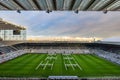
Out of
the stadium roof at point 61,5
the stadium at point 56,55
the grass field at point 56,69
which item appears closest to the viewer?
the stadium roof at point 61,5

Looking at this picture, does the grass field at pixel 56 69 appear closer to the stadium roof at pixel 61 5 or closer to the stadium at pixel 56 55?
the stadium at pixel 56 55

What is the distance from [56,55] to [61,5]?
52.6 m

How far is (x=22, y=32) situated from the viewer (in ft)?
318

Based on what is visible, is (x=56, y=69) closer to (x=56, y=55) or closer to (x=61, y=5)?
(x=61, y=5)

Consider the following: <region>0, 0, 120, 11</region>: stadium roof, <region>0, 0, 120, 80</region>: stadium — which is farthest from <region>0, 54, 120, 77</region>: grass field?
<region>0, 0, 120, 11</region>: stadium roof

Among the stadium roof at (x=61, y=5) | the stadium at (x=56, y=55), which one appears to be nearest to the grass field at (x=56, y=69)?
the stadium at (x=56, y=55)

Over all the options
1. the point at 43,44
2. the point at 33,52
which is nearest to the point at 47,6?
the point at 33,52

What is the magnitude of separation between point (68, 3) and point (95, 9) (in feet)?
10.4

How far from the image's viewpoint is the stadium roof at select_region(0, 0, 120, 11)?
64.6 feet

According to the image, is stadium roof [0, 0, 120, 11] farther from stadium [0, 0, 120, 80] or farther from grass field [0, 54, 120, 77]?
grass field [0, 54, 120, 77]

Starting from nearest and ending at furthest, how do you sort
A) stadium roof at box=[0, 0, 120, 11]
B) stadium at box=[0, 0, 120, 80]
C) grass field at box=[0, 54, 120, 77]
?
stadium roof at box=[0, 0, 120, 11], stadium at box=[0, 0, 120, 80], grass field at box=[0, 54, 120, 77]

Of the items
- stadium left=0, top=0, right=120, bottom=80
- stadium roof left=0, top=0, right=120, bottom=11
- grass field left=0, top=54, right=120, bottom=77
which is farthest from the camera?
grass field left=0, top=54, right=120, bottom=77

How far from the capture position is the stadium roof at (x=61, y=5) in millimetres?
19688

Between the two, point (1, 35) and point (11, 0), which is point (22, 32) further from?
point (11, 0)
